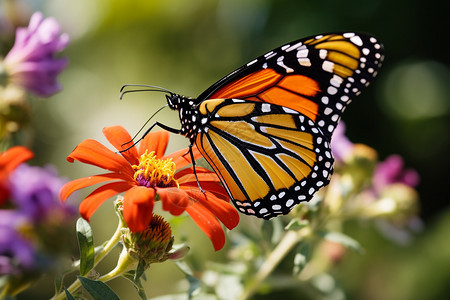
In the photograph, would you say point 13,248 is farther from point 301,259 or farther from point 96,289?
point 301,259

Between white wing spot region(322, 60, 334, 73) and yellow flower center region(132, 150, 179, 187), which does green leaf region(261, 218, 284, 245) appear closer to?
yellow flower center region(132, 150, 179, 187)

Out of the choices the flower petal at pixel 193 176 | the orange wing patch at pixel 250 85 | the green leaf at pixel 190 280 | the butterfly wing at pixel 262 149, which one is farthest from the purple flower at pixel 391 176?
the green leaf at pixel 190 280

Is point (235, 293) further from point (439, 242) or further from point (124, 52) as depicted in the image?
point (124, 52)

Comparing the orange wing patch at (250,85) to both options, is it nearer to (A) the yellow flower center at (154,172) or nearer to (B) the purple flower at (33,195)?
(A) the yellow flower center at (154,172)

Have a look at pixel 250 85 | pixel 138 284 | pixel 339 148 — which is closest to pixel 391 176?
pixel 339 148

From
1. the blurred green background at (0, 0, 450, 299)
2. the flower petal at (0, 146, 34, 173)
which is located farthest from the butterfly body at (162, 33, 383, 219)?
the blurred green background at (0, 0, 450, 299)
